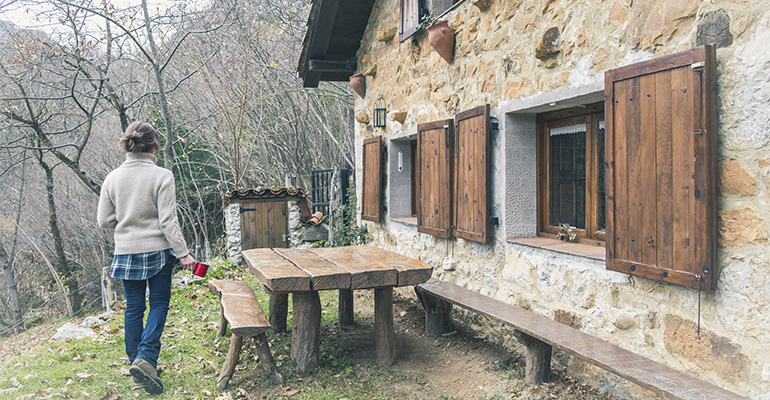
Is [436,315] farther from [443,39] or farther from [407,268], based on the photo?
[443,39]

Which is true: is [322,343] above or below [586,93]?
below

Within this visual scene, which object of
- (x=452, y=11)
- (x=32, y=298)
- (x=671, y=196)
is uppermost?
(x=452, y=11)

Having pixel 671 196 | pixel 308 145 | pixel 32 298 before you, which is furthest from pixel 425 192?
pixel 32 298

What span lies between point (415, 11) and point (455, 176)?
1948mm

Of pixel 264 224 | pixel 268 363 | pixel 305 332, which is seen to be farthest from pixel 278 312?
pixel 264 224

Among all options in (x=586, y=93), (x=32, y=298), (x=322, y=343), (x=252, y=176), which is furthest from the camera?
(x=32, y=298)

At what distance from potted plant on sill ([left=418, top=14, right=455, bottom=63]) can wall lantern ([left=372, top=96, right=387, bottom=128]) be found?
173 cm

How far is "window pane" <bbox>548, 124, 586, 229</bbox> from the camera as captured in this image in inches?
144

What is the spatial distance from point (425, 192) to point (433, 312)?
1269mm

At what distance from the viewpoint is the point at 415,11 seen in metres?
5.49

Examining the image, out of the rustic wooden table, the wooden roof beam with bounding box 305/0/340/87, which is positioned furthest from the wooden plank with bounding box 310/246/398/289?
the wooden roof beam with bounding box 305/0/340/87

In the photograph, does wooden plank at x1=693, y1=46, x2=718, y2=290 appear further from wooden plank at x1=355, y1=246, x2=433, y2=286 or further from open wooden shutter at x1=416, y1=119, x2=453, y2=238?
open wooden shutter at x1=416, y1=119, x2=453, y2=238

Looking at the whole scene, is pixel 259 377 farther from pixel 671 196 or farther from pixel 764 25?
pixel 764 25

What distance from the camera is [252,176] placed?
11.8 m
